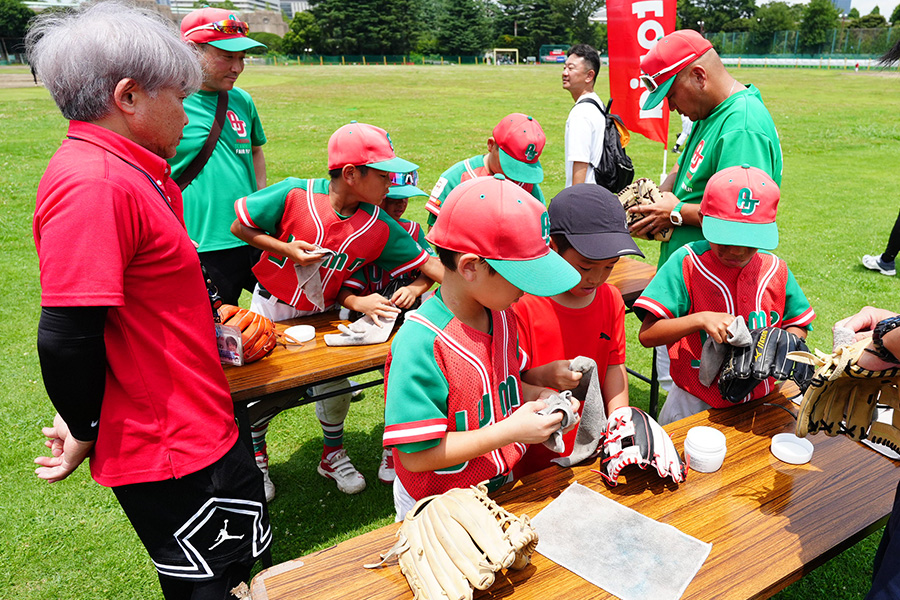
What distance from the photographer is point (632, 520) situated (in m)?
1.88

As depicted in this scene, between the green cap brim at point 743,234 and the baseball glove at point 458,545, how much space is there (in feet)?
4.86

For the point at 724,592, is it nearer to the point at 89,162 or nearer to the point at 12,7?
the point at 89,162

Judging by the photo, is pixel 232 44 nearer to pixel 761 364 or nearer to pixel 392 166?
pixel 392 166

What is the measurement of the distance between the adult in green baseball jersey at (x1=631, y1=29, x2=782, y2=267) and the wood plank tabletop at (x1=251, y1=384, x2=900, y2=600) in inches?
47.9

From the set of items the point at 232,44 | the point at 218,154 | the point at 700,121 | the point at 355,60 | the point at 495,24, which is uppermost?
the point at 495,24

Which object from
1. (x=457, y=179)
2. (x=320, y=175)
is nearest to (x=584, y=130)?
(x=457, y=179)

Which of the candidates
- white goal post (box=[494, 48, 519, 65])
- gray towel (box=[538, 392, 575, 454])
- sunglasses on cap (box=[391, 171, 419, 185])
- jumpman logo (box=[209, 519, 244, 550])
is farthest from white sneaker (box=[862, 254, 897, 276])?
white goal post (box=[494, 48, 519, 65])

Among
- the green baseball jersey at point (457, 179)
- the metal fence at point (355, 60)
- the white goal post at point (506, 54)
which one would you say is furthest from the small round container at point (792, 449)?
the white goal post at point (506, 54)

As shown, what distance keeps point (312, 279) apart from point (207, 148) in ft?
3.85

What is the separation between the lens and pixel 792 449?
2.21 metres

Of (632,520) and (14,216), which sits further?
(14,216)

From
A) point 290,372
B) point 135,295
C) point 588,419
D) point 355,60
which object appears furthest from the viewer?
point 355,60

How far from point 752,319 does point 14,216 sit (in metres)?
11.1

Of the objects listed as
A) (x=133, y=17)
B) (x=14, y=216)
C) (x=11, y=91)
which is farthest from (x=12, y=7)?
(x=133, y=17)
